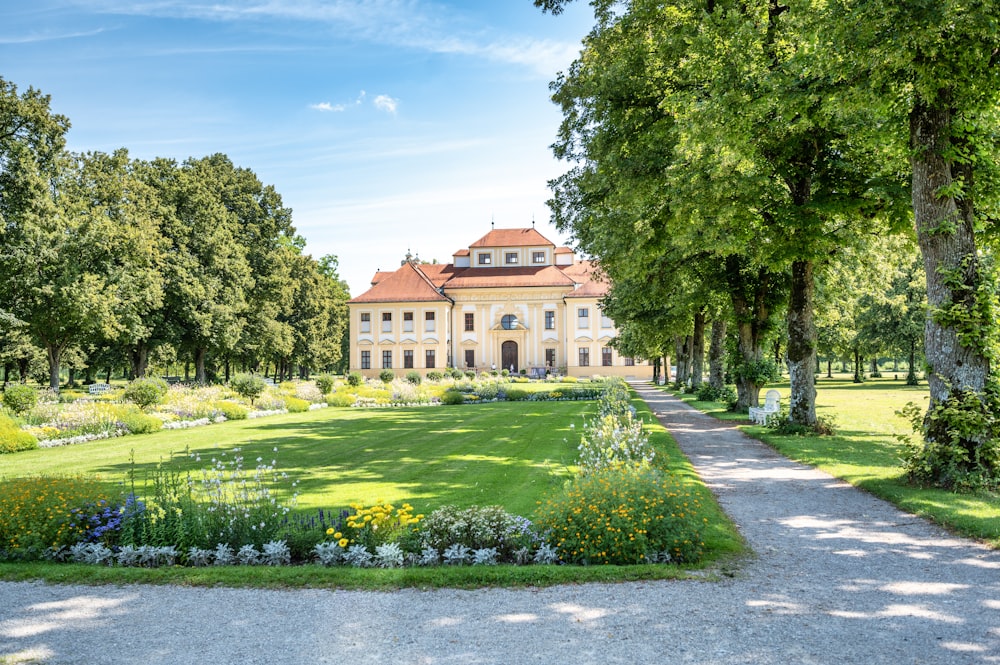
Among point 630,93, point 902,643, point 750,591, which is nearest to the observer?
point 902,643

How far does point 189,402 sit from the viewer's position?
21.9 m

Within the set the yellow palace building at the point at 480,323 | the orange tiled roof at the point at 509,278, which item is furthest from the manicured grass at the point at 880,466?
the orange tiled roof at the point at 509,278

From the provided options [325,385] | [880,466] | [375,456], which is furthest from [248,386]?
[880,466]

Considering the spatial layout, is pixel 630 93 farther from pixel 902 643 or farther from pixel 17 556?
pixel 17 556

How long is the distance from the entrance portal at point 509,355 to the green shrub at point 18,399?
1844 inches

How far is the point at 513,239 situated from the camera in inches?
2594

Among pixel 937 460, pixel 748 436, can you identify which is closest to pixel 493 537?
pixel 937 460

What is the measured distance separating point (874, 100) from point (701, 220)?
475 cm

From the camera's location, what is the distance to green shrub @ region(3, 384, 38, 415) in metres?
18.3

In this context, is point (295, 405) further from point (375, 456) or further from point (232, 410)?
point (375, 456)

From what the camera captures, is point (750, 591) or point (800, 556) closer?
point (750, 591)

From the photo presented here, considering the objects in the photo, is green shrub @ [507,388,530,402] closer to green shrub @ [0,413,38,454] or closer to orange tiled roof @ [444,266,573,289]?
green shrub @ [0,413,38,454]

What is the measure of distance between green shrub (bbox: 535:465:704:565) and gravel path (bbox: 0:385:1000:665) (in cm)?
54

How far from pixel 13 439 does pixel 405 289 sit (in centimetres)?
4941
